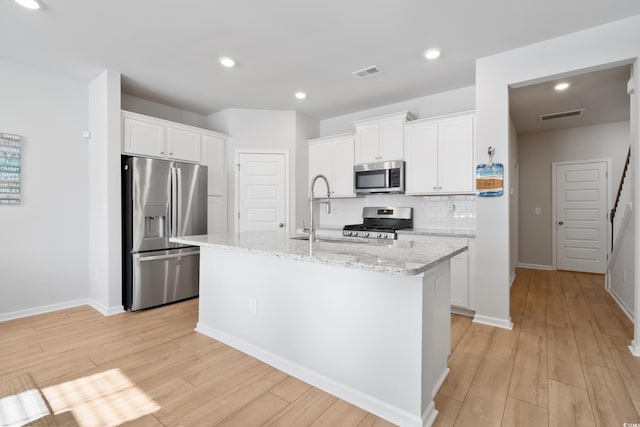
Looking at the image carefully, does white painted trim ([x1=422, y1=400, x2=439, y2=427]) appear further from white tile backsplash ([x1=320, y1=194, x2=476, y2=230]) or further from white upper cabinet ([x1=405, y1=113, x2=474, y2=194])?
white tile backsplash ([x1=320, y1=194, x2=476, y2=230])

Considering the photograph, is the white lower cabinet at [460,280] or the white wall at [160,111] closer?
the white lower cabinet at [460,280]

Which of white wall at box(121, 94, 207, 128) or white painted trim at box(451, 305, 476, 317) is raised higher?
white wall at box(121, 94, 207, 128)

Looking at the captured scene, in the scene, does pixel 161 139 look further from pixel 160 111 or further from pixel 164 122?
pixel 160 111

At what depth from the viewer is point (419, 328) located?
1603 mm

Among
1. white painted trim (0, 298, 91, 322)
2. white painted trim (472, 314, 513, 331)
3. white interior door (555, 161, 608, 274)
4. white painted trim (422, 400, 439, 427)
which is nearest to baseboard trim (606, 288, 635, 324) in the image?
white painted trim (472, 314, 513, 331)

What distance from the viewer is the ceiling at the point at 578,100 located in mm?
3562

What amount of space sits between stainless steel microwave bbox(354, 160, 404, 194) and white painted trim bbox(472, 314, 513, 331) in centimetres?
174

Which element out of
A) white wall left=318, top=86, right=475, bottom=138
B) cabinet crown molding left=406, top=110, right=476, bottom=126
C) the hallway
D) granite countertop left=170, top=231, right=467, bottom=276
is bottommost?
the hallway

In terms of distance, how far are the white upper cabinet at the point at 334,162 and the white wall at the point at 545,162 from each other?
153 inches

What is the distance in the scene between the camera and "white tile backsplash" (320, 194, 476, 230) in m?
3.99

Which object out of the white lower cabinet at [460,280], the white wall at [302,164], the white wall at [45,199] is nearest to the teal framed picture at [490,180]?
the white lower cabinet at [460,280]

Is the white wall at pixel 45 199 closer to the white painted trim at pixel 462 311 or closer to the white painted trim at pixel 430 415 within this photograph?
the white painted trim at pixel 430 415

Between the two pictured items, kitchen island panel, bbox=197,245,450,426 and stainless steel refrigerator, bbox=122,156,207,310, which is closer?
kitchen island panel, bbox=197,245,450,426

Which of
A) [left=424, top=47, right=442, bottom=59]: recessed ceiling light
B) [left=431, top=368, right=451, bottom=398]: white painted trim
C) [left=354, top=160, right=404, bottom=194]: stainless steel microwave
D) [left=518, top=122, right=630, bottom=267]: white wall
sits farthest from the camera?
[left=518, top=122, right=630, bottom=267]: white wall
